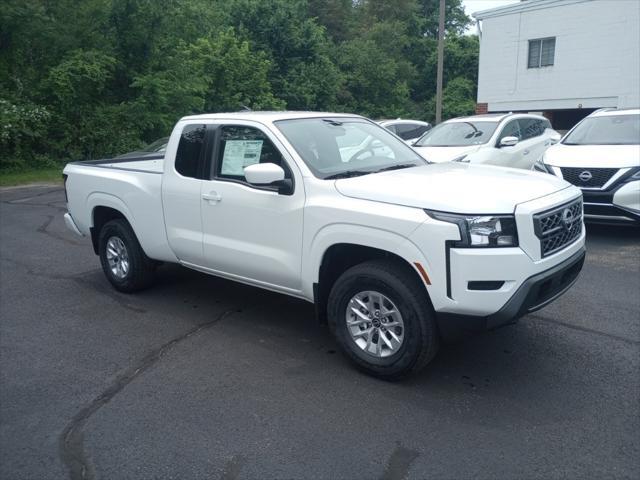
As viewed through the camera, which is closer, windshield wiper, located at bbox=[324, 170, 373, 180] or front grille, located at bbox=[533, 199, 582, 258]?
front grille, located at bbox=[533, 199, 582, 258]

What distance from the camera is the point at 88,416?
3914mm

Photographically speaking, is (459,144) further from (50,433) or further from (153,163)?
(50,433)

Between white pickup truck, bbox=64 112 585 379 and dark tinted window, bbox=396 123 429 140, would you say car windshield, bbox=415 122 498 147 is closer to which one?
dark tinted window, bbox=396 123 429 140

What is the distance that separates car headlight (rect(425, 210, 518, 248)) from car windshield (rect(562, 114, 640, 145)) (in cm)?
625

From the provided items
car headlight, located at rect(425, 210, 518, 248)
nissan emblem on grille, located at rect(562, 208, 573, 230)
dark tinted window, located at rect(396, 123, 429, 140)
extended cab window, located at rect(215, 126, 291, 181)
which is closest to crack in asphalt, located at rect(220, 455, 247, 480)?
car headlight, located at rect(425, 210, 518, 248)

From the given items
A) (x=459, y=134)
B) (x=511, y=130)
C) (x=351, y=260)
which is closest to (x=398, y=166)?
(x=351, y=260)

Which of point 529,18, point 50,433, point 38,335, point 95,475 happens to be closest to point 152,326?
point 38,335

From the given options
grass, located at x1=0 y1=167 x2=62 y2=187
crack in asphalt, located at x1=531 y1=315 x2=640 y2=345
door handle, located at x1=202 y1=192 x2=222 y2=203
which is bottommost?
grass, located at x1=0 y1=167 x2=62 y2=187

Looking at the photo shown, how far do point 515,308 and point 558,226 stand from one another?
77cm

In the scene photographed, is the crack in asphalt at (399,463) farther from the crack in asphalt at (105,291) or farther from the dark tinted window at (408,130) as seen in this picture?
the dark tinted window at (408,130)

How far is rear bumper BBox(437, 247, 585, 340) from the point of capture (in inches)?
150

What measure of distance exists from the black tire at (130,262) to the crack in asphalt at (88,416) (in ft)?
4.06

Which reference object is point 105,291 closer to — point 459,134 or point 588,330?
point 588,330

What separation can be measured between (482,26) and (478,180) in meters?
24.5
